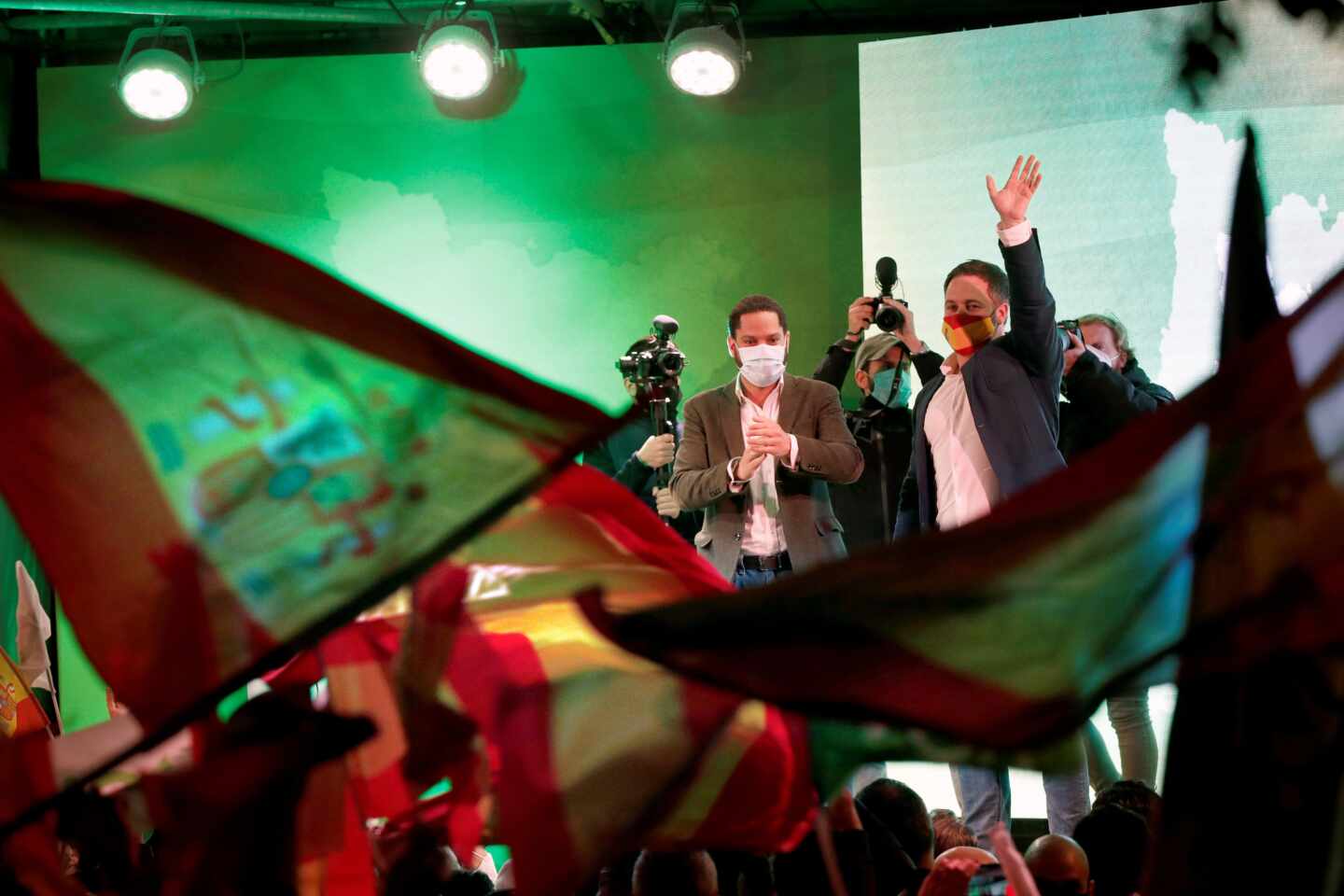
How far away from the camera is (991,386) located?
375 cm

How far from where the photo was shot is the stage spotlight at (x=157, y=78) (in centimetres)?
648

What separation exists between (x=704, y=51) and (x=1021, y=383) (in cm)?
295

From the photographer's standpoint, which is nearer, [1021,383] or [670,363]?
[1021,383]

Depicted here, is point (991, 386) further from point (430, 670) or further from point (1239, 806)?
point (1239, 806)

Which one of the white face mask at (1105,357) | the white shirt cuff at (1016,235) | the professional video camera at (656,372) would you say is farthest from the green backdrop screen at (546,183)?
the white shirt cuff at (1016,235)

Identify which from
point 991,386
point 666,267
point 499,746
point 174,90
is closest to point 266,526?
point 499,746

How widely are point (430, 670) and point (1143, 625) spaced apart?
0.76m

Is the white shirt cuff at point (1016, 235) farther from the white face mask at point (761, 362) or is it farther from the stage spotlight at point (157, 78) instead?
the stage spotlight at point (157, 78)

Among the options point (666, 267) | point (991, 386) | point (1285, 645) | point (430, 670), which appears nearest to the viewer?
point (1285, 645)

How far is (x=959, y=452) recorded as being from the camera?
3.83 metres

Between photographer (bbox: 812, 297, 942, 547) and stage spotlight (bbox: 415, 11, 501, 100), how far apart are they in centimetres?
222

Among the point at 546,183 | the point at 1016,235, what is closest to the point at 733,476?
the point at 1016,235

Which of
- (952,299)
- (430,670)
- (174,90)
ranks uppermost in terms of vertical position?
(174,90)

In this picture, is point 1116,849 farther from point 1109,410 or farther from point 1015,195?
point 1109,410
